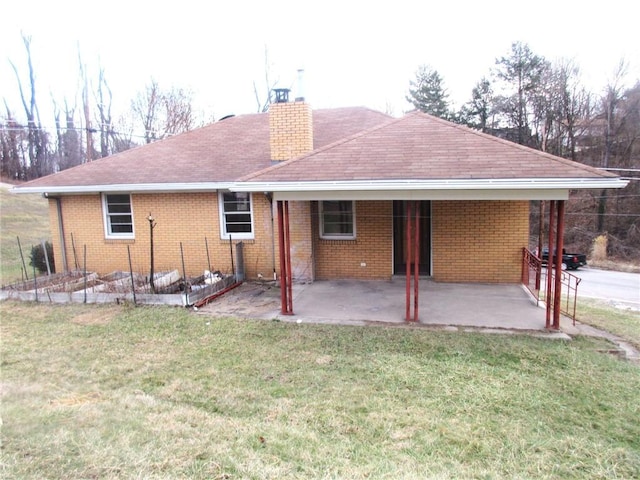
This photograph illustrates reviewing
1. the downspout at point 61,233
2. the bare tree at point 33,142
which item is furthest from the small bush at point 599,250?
the bare tree at point 33,142

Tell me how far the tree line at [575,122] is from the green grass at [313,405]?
2285 cm

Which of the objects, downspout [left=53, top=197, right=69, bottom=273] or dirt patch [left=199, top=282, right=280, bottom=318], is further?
downspout [left=53, top=197, right=69, bottom=273]

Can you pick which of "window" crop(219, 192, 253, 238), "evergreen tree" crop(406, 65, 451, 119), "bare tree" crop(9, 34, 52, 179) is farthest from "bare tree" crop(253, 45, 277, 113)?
"window" crop(219, 192, 253, 238)

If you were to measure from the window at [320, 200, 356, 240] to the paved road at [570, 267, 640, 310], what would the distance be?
8.21m

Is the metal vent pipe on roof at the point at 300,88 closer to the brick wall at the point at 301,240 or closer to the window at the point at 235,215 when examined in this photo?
the brick wall at the point at 301,240

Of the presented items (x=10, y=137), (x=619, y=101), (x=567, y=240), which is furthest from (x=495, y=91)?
(x=10, y=137)

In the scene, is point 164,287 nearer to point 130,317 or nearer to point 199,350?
point 130,317

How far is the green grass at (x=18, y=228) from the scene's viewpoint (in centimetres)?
1509

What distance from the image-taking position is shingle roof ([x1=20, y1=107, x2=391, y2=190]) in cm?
1009

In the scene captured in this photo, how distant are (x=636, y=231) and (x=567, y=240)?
11.7ft

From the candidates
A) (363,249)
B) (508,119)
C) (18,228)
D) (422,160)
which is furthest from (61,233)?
(508,119)

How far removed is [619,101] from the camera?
2584 centimetres

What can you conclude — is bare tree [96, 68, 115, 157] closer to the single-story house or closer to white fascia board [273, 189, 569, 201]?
the single-story house

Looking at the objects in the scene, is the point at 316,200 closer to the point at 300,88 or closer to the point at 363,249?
the point at 363,249
